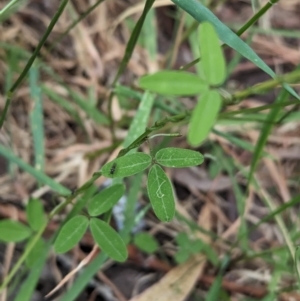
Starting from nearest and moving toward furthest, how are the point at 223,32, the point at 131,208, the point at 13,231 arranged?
the point at 223,32, the point at 13,231, the point at 131,208

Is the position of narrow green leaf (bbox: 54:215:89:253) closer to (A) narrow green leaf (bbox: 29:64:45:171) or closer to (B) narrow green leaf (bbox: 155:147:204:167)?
(B) narrow green leaf (bbox: 155:147:204:167)

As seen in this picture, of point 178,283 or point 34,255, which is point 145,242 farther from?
point 34,255

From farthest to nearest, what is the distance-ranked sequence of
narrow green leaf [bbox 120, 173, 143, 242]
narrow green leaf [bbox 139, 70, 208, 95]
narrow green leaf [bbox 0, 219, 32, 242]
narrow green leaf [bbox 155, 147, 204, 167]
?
1. narrow green leaf [bbox 120, 173, 143, 242]
2. narrow green leaf [bbox 0, 219, 32, 242]
3. narrow green leaf [bbox 155, 147, 204, 167]
4. narrow green leaf [bbox 139, 70, 208, 95]

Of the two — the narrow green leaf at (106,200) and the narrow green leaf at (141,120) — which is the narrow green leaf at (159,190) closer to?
the narrow green leaf at (106,200)

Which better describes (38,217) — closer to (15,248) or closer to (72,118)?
(15,248)

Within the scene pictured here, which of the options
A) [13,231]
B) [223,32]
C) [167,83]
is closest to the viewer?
[167,83]

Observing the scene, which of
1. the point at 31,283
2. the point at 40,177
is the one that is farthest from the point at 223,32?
the point at 31,283

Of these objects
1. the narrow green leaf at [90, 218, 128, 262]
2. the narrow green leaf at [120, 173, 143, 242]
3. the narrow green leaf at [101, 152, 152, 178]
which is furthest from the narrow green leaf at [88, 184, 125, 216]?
the narrow green leaf at [120, 173, 143, 242]

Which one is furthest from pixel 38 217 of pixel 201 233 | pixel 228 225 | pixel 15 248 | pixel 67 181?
pixel 228 225
